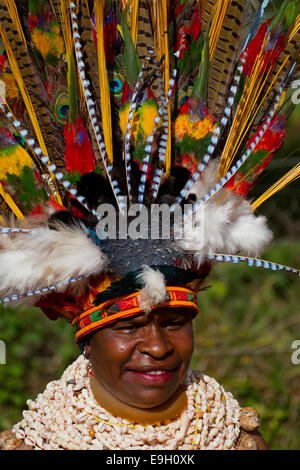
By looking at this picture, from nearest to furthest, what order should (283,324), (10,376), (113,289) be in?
1. (113,289)
2. (10,376)
3. (283,324)

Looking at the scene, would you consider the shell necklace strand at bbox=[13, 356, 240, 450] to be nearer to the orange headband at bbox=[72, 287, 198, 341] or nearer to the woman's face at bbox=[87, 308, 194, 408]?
the woman's face at bbox=[87, 308, 194, 408]

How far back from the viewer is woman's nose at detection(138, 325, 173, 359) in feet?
6.68

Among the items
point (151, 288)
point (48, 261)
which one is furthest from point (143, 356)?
point (48, 261)

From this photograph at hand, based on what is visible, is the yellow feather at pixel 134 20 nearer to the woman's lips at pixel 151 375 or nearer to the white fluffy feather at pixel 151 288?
the white fluffy feather at pixel 151 288

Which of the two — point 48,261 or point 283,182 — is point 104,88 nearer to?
point 48,261

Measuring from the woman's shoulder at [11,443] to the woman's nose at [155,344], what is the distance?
613mm

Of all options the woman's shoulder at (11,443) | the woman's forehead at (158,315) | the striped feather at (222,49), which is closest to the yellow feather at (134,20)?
the striped feather at (222,49)

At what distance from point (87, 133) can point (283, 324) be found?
13.8 feet

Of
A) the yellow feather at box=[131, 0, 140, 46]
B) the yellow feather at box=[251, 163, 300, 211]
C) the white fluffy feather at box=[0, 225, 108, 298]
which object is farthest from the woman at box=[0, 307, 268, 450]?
the yellow feather at box=[131, 0, 140, 46]

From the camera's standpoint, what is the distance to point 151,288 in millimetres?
1957

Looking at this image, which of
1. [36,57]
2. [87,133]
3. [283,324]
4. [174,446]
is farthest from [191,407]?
[283,324]

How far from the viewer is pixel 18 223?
2.10 m

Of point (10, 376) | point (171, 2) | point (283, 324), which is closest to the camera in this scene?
point (171, 2)
